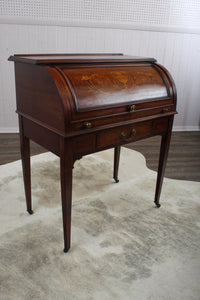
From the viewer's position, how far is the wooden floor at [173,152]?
3.20 metres

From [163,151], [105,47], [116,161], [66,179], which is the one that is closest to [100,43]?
[105,47]

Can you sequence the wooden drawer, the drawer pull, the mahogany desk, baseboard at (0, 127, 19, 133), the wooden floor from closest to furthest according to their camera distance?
the mahogany desk < the wooden drawer < the drawer pull < the wooden floor < baseboard at (0, 127, 19, 133)

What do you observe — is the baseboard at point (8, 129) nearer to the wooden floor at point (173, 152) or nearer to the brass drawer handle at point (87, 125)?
the wooden floor at point (173, 152)

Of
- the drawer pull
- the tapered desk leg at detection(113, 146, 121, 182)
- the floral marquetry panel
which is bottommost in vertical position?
the tapered desk leg at detection(113, 146, 121, 182)

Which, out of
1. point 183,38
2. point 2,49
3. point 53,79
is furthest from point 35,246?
point 183,38

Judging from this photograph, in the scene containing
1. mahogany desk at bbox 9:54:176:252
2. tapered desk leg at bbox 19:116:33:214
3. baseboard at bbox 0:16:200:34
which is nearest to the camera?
mahogany desk at bbox 9:54:176:252

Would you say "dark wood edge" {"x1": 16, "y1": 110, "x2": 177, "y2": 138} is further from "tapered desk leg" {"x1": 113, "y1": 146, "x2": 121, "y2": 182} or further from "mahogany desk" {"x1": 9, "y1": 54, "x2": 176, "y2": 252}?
"tapered desk leg" {"x1": 113, "y1": 146, "x2": 121, "y2": 182}

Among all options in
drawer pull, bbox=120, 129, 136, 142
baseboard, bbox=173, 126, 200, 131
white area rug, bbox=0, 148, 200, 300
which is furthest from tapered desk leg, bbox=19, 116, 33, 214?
baseboard, bbox=173, 126, 200, 131

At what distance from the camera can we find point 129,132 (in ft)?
6.48

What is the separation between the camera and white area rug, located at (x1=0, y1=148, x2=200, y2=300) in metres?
1.67

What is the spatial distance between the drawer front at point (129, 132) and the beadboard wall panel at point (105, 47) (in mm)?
2316

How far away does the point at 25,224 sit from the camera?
219 centimetres

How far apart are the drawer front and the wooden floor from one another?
3.51 ft

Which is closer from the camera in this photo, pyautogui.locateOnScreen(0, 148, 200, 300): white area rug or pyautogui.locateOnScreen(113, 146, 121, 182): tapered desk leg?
pyautogui.locateOnScreen(0, 148, 200, 300): white area rug
